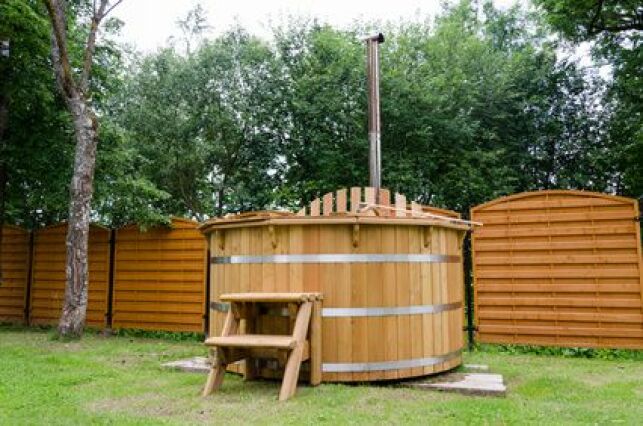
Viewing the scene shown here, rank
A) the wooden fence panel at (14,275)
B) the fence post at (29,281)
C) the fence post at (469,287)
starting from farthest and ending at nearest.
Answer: the wooden fence panel at (14,275)
the fence post at (29,281)
the fence post at (469,287)

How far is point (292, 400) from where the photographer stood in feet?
13.8

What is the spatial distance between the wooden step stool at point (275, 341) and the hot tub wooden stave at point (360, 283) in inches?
6.1

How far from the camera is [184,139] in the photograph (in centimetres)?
1491

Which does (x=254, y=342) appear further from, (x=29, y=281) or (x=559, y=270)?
(x=29, y=281)

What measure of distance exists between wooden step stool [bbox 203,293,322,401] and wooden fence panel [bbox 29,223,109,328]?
19.0 feet

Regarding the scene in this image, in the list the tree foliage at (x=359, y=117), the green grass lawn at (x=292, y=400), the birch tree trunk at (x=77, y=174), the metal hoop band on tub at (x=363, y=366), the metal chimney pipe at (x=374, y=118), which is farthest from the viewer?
the tree foliage at (x=359, y=117)

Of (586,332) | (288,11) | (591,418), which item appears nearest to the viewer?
(591,418)

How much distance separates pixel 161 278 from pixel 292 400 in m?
5.50

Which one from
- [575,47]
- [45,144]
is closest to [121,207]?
[45,144]

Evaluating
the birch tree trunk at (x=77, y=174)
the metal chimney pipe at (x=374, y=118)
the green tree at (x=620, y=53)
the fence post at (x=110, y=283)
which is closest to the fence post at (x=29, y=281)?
the fence post at (x=110, y=283)

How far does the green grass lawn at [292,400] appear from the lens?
148 inches

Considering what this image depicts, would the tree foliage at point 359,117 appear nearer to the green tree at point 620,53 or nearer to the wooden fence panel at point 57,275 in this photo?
the green tree at point 620,53

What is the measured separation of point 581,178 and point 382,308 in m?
11.4

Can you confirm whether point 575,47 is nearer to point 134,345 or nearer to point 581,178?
point 581,178
